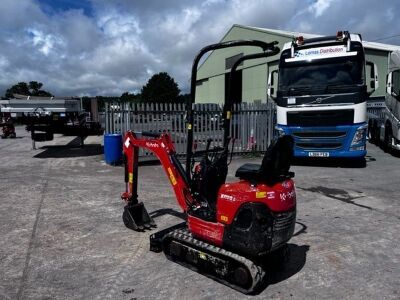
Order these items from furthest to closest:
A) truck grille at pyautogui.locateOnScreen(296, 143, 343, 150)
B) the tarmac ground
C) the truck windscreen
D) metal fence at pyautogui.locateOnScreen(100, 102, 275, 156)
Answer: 1. metal fence at pyautogui.locateOnScreen(100, 102, 275, 156)
2. truck grille at pyautogui.locateOnScreen(296, 143, 343, 150)
3. the truck windscreen
4. the tarmac ground

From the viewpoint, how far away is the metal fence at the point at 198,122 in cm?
1208

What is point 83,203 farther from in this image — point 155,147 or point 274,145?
point 274,145

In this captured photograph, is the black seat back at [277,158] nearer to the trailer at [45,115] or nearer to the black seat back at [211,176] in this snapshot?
the black seat back at [211,176]

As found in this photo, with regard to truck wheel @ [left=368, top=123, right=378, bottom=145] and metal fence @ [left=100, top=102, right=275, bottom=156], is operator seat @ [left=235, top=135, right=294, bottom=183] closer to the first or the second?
metal fence @ [left=100, top=102, right=275, bottom=156]

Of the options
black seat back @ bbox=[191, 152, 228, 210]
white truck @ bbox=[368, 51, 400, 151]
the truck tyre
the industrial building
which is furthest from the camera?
the industrial building

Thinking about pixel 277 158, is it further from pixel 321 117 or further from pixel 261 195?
pixel 321 117

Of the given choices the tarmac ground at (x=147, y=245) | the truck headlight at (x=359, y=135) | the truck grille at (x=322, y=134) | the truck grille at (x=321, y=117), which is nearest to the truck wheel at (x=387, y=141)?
the truck headlight at (x=359, y=135)

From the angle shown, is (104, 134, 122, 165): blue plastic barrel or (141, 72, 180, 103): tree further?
(141, 72, 180, 103): tree

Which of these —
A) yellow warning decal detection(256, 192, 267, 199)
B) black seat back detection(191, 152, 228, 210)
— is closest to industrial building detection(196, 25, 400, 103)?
black seat back detection(191, 152, 228, 210)

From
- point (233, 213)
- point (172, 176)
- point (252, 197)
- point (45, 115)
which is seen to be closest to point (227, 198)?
point (233, 213)

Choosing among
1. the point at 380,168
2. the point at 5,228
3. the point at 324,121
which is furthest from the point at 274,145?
the point at 380,168

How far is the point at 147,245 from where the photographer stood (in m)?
5.05

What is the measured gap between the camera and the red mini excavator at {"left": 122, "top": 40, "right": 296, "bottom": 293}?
3686 mm

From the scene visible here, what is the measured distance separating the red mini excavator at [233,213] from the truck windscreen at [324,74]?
7361 mm
